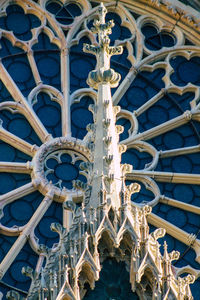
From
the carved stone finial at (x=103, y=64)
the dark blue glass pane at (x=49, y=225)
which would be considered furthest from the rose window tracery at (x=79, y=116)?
the carved stone finial at (x=103, y=64)

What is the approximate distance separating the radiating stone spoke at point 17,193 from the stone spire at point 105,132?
3.00 m

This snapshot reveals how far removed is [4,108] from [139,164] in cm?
261

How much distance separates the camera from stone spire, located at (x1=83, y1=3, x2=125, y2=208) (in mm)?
20969

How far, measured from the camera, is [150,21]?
92.6 feet

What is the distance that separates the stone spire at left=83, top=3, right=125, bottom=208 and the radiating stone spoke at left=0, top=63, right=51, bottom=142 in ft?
9.63

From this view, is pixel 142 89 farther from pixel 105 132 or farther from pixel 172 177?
pixel 105 132

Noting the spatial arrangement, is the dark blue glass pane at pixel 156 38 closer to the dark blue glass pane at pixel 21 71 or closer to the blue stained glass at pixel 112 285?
the dark blue glass pane at pixel 21 71

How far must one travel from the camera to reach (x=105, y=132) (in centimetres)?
2186

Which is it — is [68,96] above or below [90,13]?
below

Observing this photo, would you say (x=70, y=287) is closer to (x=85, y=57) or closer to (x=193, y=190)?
(x=193, y=190)

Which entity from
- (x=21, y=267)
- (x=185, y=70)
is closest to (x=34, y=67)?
(x=185, y=70)

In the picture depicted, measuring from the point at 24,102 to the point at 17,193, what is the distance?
205 cm

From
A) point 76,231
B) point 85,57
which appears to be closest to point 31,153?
point 85,57

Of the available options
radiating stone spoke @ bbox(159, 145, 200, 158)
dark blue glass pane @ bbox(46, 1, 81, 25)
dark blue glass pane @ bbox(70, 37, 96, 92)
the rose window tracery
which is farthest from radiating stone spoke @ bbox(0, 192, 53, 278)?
dark blue glass pane @ bbox(46, 1, 81, 25)
